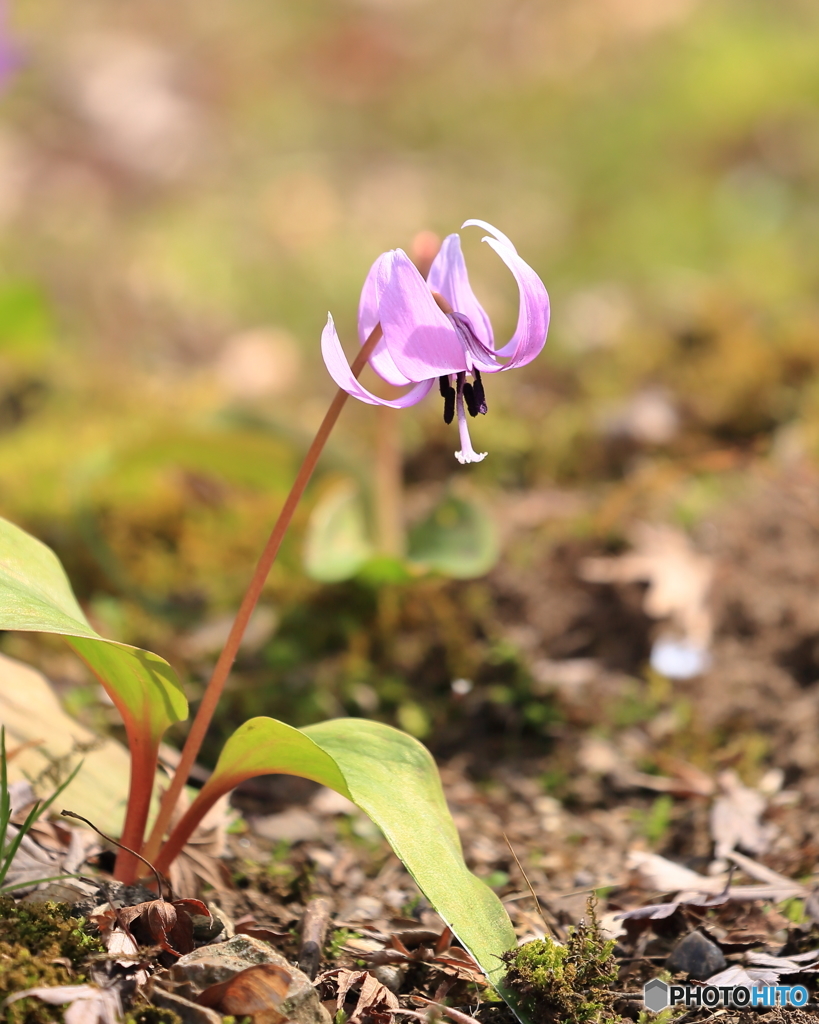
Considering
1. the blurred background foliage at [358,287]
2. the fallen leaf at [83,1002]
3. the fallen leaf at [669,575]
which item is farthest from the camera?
the blurred background foliage at [358,287]

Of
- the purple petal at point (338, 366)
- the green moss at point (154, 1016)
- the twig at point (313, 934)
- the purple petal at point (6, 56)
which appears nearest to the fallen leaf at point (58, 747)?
the twig at point (313, 934)

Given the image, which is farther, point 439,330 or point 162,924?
point 162,924

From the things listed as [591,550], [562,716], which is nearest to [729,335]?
[591,550]

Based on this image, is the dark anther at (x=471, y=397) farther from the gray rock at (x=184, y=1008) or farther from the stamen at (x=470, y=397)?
the gray rock at (x=184, y=1008)

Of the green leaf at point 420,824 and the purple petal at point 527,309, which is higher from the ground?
the purple petal at point 527,309

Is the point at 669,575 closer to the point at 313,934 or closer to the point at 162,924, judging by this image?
the point at 313,934

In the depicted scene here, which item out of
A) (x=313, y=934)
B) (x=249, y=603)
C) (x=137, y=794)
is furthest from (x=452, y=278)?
(x=313, y=934)

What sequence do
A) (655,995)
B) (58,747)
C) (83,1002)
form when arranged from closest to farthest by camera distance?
(83,1002) → (655,995) → (58,747)
